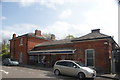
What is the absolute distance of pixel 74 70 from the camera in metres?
15.6

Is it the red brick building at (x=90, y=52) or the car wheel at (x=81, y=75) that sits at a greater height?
the red brick building at (x=90, y=52)

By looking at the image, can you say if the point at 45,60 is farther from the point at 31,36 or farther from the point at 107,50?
the point at 107,50

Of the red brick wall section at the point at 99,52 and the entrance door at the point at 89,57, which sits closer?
the red brick wall section at the point at 99,52

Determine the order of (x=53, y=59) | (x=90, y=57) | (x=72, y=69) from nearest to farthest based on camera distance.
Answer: (x=72, y=69)
(x=90, y=57)
(x=53, y=59)

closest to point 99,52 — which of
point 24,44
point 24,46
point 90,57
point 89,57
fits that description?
point 90,57

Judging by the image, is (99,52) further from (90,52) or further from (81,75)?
(81,75)

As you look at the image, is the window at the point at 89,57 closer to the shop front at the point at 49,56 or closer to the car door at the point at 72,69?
the shop front at the point at 49,56

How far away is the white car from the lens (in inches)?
585

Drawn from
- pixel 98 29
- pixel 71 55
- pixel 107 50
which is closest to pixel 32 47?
pixel 71 55

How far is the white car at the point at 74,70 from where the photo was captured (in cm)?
1485

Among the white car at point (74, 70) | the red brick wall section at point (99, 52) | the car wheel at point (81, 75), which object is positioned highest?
the red brick wall section at point (99, 52)

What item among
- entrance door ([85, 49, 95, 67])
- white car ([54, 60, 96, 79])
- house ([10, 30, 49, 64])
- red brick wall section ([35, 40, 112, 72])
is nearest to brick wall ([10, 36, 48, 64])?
house ([10, 30, 49, 64])

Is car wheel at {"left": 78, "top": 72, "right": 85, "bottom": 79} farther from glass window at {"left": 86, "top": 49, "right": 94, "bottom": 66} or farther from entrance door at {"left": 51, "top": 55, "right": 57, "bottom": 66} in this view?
entrance door at {"left": 51, "top": 55, "right": 57, "bottom": 66}

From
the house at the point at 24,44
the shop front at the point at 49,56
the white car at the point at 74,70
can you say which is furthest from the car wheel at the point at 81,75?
the house at the point at 24,44
